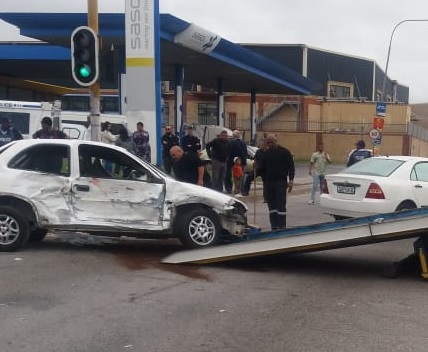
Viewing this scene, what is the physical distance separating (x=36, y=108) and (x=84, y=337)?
16.0m

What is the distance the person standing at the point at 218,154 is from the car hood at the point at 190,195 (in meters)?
7.77

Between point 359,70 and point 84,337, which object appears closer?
point 84,337

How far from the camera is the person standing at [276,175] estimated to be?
38.8 feet

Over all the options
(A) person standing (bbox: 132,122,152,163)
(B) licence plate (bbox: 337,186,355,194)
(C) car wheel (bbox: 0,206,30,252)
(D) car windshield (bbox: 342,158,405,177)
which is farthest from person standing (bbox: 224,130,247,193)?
(C) car wheel (bbox: 0,206,30,252)

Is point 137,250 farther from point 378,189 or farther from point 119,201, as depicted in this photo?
point 378,189

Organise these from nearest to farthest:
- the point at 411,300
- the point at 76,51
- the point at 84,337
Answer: the point at 84,337, the point at 411,300, the point at 76,51

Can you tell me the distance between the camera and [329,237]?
27.9ft

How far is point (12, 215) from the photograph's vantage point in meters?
9.64

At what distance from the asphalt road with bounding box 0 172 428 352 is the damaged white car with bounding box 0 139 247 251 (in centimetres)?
43

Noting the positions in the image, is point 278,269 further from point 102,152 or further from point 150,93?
point 150,93

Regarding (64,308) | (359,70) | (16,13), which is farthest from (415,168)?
(359,70)

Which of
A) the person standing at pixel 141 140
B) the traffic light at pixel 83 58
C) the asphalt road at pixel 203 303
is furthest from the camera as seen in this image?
the person standing at pixel 141 140

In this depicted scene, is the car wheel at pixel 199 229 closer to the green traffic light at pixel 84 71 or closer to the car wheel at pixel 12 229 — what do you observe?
the car wheel at pixel 12 229

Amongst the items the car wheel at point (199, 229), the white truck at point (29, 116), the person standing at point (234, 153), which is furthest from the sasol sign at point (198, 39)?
the car wheel at point (199, 229)
